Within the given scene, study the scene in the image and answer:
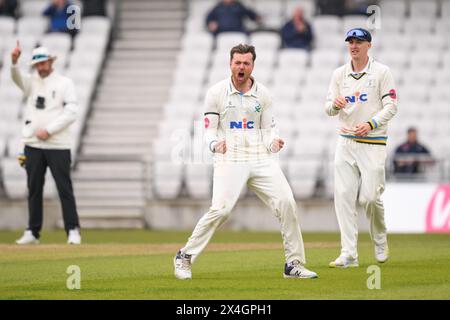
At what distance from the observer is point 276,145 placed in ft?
37.5

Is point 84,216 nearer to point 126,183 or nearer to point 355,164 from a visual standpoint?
point 126,183

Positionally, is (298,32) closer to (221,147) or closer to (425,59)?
(425,59)

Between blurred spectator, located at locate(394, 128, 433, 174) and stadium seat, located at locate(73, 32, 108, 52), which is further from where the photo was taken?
stadium seat, located at locate(73, 32, 108, 52)

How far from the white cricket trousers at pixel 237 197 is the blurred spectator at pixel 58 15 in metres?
14.9

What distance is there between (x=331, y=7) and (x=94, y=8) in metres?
5.20

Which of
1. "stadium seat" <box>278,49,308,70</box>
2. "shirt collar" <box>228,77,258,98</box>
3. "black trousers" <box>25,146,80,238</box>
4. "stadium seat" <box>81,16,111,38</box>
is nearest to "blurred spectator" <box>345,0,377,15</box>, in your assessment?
"stadium seat" <box>278,49,308,70</box>

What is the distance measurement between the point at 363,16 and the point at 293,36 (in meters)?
1.80

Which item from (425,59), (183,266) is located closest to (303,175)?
(425,59)

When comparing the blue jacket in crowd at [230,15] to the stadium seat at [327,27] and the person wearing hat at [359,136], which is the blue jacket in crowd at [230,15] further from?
the person wearing hat at [359,136]

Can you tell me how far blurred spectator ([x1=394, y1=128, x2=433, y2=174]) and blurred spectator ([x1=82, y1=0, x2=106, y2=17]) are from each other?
865 centimetres

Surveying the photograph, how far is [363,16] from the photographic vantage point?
25641mm

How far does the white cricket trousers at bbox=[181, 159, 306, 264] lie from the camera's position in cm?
1151

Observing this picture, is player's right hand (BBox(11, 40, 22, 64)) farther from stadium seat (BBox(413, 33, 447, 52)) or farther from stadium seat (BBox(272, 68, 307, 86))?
stadium seat (BBox(413, 33, 447, 52))
